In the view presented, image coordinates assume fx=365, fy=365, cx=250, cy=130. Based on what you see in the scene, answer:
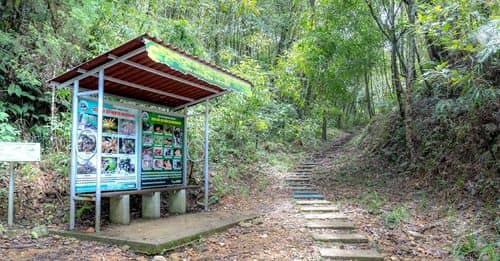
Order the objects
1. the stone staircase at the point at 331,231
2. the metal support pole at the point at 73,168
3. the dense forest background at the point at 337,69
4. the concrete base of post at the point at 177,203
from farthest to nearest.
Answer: the concrete base of post at the point at 177,203 → the dense forest background at the point at 337,69 → the metal support pole at the point at 73,168 → the stone staircase at the point at 331,231

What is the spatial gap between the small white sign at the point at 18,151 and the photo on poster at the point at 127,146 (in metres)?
1.08

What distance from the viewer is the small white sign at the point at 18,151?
4344mm

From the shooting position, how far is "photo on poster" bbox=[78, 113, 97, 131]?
4.77 m

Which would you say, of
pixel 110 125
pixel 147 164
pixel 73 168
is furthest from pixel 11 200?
pixel 147 164

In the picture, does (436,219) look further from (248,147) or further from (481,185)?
(248,147)

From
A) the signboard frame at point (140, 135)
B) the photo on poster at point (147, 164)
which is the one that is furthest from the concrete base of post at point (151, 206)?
the photo on poster at point (147, 164)

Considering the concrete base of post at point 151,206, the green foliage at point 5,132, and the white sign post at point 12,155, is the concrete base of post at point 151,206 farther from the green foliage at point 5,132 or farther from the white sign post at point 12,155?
the green foliage at point 5,132

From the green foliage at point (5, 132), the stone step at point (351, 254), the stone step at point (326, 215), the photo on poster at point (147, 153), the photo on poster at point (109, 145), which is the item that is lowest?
the stone step at point (351, 254)

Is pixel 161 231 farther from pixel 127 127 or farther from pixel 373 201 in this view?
pixel 373 201

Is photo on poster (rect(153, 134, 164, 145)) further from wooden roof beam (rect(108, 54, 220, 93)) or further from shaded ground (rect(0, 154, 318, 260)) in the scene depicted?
shaded ground (rect(0, 154, 318, 260))

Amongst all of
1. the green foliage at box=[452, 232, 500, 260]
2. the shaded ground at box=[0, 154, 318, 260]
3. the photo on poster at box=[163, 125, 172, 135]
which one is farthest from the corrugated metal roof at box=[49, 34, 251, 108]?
the green foliage at box=[452, 232, 500, 260]

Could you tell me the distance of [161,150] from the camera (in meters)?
6.02

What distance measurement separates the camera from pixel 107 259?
350 cm

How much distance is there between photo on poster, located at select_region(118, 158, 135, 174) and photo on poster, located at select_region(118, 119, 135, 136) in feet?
1.28
